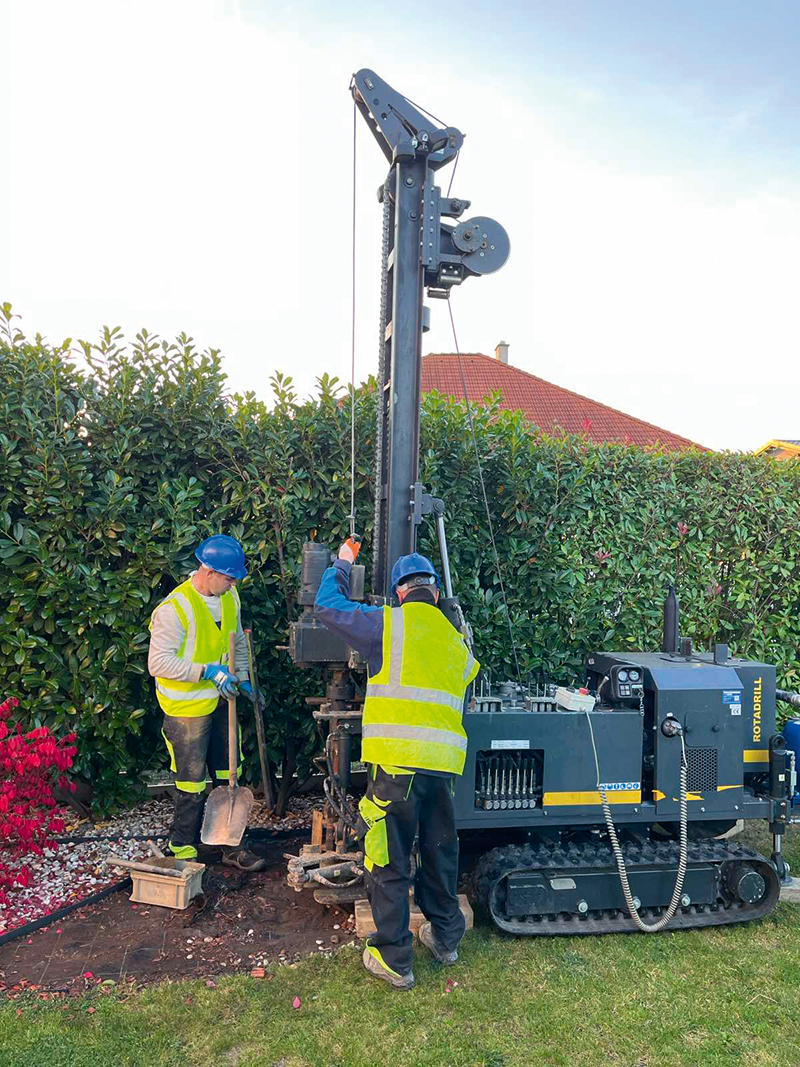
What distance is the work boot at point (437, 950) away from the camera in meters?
3.88

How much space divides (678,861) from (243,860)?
8.91 ft

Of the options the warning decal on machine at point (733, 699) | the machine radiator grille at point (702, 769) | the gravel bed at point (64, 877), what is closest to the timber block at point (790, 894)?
the machine radiator grille at point (702, 769)

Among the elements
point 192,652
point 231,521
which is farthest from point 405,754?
point 231,521

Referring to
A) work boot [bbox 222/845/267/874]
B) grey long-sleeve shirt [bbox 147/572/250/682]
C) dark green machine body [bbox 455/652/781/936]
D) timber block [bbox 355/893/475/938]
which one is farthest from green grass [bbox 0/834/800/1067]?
grey long-sleeve shirt [bbox 147/572/250/682]

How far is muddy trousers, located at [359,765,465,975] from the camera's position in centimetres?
368

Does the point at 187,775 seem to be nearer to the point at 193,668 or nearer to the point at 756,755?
the point at 193,668

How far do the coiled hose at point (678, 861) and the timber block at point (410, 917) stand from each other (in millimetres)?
877

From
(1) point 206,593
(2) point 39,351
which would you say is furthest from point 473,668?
(2) point 39,351

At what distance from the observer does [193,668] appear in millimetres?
4621

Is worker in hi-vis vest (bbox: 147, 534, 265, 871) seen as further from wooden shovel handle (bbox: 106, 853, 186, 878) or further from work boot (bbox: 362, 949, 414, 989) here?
work boot (bbox: 362, 949, 414, 989)

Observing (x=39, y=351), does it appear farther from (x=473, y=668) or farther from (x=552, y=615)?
(x=552, y=615)

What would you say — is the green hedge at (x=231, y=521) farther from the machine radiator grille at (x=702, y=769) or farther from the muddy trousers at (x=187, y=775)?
the machine radiator grille at (x=702, y=769)

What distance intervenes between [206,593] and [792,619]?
17.9ft

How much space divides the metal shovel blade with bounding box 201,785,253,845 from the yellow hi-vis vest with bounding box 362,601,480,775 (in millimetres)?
1324
